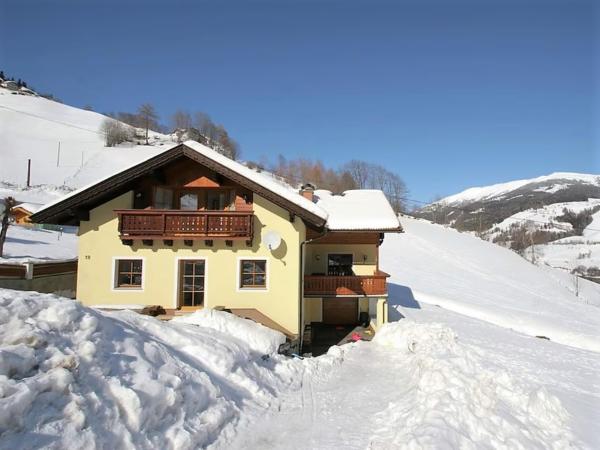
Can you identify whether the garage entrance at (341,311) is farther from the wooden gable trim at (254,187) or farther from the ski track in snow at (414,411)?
the ski track in snow at (414,411)

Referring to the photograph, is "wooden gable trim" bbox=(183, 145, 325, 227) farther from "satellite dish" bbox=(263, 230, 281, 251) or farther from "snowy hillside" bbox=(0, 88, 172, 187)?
"snowy hillside" bbox=(0, 88, 172, 187)

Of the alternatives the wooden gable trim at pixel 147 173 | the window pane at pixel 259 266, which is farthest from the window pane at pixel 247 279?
the wooden gable trim at pixel 147 173

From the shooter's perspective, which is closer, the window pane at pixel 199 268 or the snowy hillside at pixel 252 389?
the snowy hillside at pixel 252 389

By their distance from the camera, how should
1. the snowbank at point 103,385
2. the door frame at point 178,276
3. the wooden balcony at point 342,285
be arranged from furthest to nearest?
the wooden balcony at point 342,285 → the door frame at point 178,276 → the snowbank at point 103,385

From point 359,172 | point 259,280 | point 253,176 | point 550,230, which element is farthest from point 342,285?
point 550,230

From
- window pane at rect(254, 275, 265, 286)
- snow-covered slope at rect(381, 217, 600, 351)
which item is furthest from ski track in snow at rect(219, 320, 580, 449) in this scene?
snow-covered slope at rect(381, 217, 600, 351)

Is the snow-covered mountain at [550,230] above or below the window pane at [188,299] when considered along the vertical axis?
above

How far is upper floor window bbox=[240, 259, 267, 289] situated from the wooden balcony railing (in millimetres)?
1144

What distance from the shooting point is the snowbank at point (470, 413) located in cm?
640

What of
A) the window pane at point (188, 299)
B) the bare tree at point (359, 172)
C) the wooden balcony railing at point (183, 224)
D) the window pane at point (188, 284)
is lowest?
the window pane at point (188, 299)

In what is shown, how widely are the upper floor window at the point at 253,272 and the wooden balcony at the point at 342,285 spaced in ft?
9.77

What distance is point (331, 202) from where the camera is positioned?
20984 mm

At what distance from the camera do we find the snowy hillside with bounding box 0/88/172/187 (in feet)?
222

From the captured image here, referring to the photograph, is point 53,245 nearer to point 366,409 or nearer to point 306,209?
point 306,209
